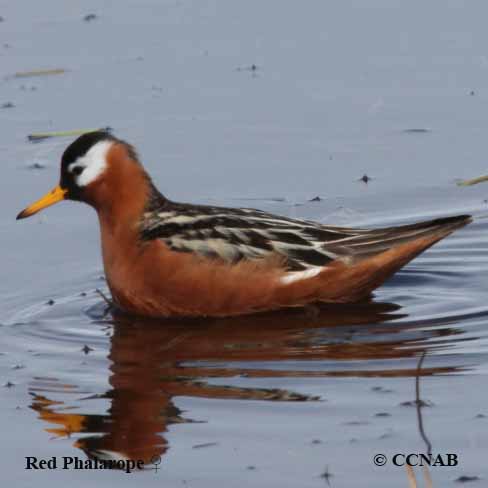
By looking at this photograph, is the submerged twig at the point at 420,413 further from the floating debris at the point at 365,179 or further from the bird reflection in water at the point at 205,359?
the floating debris at the point at 365,179

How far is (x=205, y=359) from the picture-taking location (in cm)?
1062

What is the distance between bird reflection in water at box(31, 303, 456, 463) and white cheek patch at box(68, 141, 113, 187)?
3.86ft

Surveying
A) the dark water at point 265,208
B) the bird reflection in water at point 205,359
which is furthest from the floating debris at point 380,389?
the bird reflection in water at point 205,359

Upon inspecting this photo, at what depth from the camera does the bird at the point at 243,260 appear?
11703mm

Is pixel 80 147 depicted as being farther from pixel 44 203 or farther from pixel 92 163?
pixel 44 203

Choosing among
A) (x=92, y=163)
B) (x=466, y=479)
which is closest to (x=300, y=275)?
(x=92, y=163)

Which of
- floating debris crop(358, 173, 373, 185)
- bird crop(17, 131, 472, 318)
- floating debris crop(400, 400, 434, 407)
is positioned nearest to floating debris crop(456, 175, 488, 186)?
floating debris crop(358, 173, 373, 185)

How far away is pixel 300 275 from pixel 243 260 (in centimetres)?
46

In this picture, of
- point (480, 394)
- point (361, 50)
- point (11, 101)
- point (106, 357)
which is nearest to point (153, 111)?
point (11, 101)

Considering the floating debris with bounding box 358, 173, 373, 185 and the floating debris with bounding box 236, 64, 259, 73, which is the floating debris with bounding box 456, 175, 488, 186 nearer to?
the floating debris with bounding box 358, 173, 373, 185

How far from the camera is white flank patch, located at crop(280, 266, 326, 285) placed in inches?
463

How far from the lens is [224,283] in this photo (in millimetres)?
11711

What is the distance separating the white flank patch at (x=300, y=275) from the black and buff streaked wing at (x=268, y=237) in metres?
0.03

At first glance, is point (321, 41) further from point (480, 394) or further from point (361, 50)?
point (480, 394)
